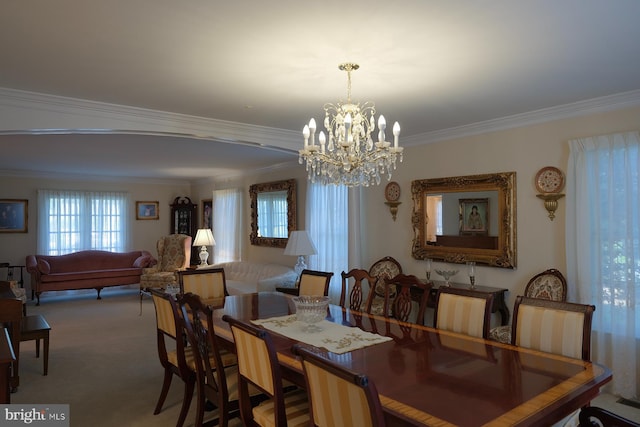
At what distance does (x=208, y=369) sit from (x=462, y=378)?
4.81ft

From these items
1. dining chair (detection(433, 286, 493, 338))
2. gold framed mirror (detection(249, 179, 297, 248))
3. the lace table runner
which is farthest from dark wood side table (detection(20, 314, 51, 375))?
gold framed mirror (detection(249, 179, 297, 248))

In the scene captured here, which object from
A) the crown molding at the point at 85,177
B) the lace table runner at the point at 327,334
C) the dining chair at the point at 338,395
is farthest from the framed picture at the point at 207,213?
the dining chair at the point at 338,395

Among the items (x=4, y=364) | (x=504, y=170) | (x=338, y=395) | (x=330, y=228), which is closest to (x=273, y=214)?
(x=330, y=228)

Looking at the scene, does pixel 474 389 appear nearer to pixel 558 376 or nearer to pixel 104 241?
pixel 558 376

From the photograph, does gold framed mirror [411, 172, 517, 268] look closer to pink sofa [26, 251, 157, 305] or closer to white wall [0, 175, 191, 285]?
pink sofa [26, 251, 157, 305]

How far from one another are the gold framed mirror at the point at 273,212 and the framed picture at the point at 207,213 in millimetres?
1898

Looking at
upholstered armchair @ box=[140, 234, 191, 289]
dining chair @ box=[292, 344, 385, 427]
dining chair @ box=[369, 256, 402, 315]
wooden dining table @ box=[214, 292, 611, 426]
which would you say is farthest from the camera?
upholstered armchair @ box=[140, 234, 191, 289]

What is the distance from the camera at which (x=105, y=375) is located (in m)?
4.00

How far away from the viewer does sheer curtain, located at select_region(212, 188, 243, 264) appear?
8.26 meters

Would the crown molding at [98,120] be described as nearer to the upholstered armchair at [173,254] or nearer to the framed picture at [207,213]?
the upholstered armchair at [173,254]

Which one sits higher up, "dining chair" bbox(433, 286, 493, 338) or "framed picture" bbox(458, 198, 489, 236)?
"framed picture" bbox(458, 198, 489, 236)

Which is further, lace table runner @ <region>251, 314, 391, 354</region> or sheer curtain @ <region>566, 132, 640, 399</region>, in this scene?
sheer curtain @ <region>566, 132, 640, 399</region>

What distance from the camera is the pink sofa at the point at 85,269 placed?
7488mm

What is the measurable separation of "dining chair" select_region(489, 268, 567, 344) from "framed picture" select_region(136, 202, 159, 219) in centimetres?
811
